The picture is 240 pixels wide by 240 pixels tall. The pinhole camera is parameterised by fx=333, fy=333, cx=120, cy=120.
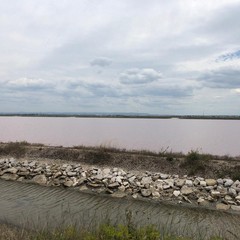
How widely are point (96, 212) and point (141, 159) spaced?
842 cm

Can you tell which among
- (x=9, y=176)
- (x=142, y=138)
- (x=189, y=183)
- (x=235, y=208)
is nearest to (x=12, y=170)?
(x=9, y=176)

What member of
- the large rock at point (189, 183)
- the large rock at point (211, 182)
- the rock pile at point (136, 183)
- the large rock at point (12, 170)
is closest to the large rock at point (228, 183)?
the rock pile at point (136, 183)

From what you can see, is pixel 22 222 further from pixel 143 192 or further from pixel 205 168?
pixel 205 168

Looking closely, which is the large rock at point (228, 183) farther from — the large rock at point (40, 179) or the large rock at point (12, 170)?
the large rock at point (12, 170)

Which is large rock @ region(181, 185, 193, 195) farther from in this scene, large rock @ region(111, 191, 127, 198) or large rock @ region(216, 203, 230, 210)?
large rock @ region(111, 191, 127, 198)

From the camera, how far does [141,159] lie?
21.5 metres

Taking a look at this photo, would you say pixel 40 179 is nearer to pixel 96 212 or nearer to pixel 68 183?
pixel 68 183

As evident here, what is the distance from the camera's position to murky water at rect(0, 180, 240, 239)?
11641 mm

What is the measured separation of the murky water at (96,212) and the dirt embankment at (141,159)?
4.75 m

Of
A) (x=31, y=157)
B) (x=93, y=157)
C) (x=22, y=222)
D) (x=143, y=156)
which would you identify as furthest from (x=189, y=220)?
(x=31, y=157)

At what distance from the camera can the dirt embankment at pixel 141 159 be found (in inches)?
757

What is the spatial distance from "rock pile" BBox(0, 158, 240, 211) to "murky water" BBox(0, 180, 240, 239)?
873mm

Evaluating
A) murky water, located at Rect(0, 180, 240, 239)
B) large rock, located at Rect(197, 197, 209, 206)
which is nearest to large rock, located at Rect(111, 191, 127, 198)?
murky water, located at Rect(0, 180, 240, 239)

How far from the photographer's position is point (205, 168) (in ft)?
63.5
